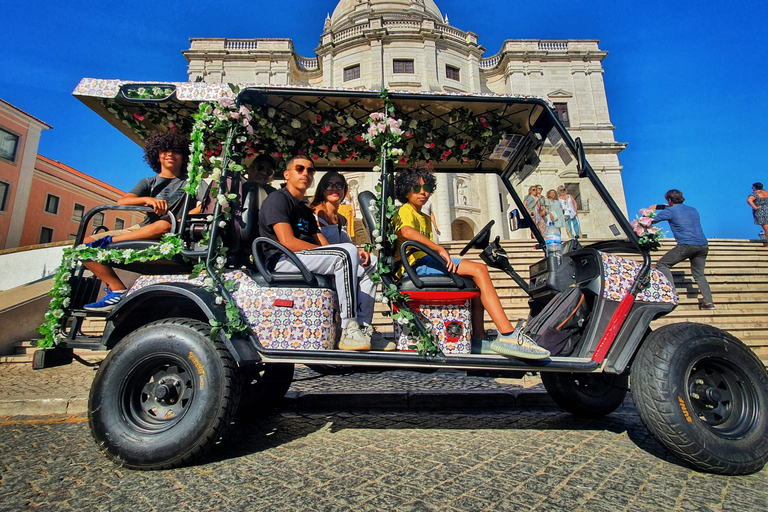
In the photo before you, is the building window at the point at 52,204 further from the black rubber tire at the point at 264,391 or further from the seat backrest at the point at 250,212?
the seat backrest at the point at 250,212

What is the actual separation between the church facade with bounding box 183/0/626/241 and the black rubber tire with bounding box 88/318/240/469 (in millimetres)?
27201

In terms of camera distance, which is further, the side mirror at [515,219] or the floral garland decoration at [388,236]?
the side mirror at [515,219]

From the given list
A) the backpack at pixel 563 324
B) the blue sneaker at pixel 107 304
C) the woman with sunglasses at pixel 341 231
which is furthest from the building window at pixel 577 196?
the blue sneaker at pixel 107 304

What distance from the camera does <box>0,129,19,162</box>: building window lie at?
23.1 metres

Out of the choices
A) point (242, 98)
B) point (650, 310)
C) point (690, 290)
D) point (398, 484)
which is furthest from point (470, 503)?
point (690, 290)

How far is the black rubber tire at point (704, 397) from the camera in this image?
7.57ft

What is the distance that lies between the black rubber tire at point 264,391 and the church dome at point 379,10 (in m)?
37.3

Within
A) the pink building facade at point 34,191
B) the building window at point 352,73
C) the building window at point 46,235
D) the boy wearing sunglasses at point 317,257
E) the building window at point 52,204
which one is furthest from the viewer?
the building window at point 352,73

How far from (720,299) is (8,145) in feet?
112

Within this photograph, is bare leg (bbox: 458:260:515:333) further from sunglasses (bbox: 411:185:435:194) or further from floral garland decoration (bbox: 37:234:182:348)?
floral garland decoration (bbox: 37:234:182:348)

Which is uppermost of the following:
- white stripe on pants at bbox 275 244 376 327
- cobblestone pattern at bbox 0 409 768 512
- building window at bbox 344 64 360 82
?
building window at bbox 344 64 360 82

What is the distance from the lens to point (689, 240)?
22.5ft

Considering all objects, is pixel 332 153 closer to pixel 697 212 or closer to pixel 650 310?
pixel 650 310

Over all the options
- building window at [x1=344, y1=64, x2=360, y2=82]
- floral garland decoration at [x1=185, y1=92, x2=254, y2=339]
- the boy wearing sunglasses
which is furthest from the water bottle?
A: building window at [x1=344, y1=64, x2=360, y2=82]
